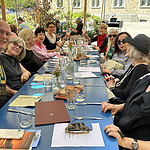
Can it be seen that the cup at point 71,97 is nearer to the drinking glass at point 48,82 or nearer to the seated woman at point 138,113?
the seated woman at point 138,113

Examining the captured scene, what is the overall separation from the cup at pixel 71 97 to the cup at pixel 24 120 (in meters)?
0.34

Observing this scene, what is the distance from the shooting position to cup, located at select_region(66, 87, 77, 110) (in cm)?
133

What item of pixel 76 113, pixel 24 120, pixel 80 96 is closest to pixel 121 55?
pixel 80 96

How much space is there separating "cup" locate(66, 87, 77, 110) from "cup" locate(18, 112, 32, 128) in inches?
13.2

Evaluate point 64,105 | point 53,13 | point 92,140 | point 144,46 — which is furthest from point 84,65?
point 53,13

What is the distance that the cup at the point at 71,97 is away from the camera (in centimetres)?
133

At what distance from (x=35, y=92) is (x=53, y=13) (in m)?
6.71

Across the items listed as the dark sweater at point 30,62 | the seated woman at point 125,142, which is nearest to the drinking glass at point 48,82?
the seated woman at point 125,142

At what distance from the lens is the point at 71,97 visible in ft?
4.39

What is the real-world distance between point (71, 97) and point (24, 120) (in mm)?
385

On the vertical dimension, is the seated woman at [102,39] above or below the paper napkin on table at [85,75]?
above

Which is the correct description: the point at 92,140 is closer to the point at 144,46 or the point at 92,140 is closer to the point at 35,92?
the point at 35,92

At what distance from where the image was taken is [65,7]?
883cm

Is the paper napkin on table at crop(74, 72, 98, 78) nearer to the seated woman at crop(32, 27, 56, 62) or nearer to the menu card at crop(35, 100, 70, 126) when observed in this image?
the menu card at crop(35, 100, 70, 126)
